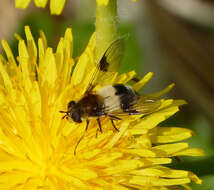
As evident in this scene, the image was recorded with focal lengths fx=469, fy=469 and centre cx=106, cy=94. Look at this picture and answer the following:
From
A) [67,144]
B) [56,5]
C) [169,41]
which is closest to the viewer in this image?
[56,5]

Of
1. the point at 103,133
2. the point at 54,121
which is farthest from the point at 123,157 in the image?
the point at 54,121

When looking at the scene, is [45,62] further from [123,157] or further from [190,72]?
[190,72]

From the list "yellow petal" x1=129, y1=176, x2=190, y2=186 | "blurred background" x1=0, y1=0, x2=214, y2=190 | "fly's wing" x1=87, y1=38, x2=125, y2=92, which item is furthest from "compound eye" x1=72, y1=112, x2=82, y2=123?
"blurred background" x1=0, y1=0, x2=214, y2=190

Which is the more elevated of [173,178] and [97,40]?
[97,40]

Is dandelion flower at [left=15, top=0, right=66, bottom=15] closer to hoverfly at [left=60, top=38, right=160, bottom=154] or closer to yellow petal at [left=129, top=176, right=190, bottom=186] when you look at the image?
hoverfly at [left=60, top=38, right=160, bottom=154]

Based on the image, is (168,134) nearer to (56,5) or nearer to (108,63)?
(108,63)

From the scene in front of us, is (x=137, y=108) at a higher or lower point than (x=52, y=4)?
lower

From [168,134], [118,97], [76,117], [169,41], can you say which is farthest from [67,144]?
[169,41]
